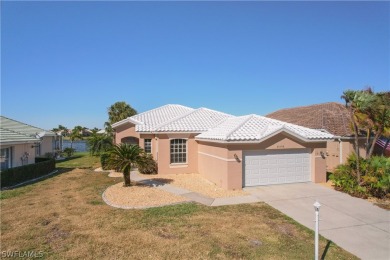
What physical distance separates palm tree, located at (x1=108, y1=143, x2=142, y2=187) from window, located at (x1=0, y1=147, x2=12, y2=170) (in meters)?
8.62

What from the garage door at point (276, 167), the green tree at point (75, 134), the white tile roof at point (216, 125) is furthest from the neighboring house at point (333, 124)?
the green tree at point (75, 134)

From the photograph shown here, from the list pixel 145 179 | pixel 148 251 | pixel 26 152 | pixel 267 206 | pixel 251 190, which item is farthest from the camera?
pixel 26 152

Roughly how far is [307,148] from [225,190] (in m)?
6.14

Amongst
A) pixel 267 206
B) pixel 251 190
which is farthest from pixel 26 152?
pixel 267 206

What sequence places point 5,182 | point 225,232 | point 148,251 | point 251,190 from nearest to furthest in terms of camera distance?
point 148,251, point 225,232, point 251,190, point 5,182

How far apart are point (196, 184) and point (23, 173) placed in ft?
39.9

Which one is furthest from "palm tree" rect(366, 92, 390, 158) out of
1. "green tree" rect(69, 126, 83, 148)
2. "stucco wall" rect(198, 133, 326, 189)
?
"green tree" rect(69, 126, 83, 148)

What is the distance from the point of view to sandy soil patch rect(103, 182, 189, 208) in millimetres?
11986

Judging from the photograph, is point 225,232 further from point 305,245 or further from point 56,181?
point 56,181

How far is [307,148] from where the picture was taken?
16031 millimetres

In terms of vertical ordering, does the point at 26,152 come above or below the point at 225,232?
above

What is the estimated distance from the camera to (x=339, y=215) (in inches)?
Result: 401

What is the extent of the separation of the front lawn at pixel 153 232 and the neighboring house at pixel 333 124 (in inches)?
444

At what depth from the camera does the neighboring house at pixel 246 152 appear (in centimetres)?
1455
